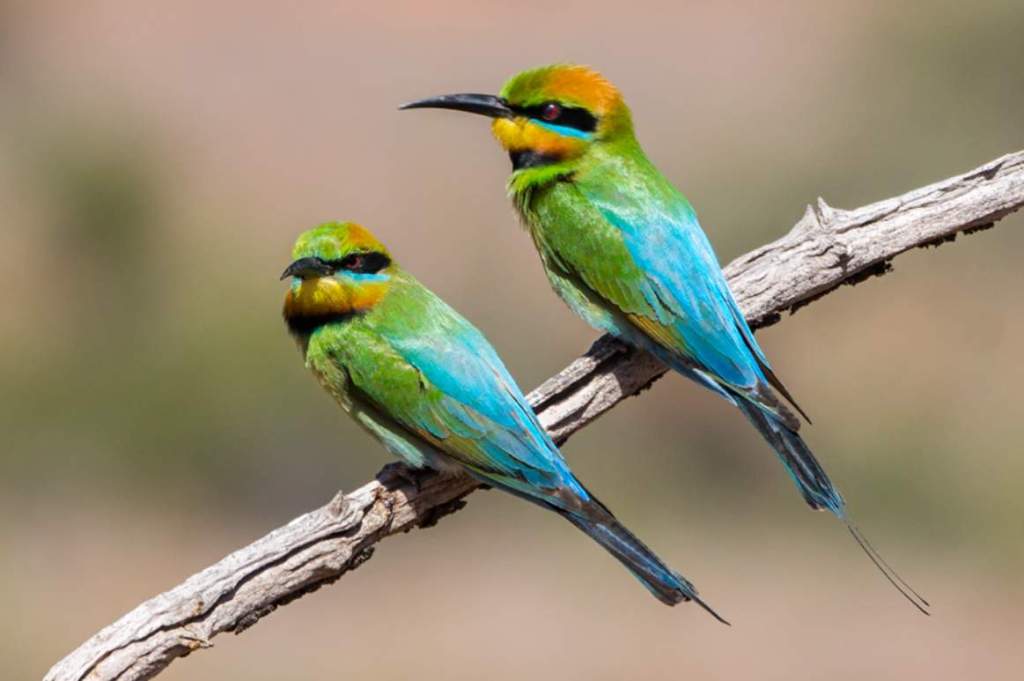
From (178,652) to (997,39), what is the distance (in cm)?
798

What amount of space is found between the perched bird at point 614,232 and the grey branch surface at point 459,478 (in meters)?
0.09

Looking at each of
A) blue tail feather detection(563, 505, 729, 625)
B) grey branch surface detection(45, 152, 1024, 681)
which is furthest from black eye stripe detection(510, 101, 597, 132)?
blue tail feather detection(563, 505, 729, 625)

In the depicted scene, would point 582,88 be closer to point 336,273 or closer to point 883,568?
point 336,273

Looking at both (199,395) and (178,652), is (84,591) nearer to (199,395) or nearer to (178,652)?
(199,395)

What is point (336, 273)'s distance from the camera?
11.8 feet

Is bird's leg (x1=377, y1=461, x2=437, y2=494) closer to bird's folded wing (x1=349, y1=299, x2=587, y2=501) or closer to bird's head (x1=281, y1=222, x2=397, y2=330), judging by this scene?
bird's folded wing (x1=349, y1=299, x2=587, y2=501)

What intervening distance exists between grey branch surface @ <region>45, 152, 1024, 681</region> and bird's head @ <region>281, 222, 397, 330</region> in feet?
1.19

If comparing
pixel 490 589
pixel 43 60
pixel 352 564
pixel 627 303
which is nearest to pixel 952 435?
pixel 490 589

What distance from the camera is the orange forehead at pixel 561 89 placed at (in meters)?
3.95

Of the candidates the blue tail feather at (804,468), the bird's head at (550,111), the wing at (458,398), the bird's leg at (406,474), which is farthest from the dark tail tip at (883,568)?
the bird's head at (550,111)

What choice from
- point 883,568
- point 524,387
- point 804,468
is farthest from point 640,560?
point 524,387

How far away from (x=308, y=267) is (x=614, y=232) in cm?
72

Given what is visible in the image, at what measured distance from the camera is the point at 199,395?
862 cm

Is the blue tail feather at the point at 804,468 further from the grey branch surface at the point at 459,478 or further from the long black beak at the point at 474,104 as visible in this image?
the long black beak at the point at 474,104
